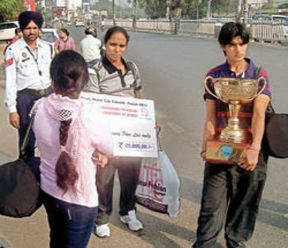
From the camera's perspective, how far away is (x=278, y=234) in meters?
3.42

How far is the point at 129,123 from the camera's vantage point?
306 cm

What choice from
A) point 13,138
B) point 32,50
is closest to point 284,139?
point 32,50

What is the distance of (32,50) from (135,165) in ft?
5.05

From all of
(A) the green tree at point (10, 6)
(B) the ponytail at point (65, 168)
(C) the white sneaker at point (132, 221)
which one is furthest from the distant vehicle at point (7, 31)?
(B) the ponytail at point (65, 168)

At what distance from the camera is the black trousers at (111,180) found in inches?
130

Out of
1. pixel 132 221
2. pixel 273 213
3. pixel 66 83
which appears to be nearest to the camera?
pixel 66 83

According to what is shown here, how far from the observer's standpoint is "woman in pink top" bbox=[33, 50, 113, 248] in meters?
1.92

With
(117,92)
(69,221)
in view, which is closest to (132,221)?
(117,92)

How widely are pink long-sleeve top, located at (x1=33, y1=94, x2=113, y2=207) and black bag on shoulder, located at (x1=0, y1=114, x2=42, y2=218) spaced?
0.08 meters

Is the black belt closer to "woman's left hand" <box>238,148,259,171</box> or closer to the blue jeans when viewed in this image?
the blue jeans

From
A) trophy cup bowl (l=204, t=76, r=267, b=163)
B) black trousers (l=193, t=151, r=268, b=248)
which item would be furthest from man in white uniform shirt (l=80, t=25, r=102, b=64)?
trophy cup bowl (l=204, t=76, r=267, b=163)

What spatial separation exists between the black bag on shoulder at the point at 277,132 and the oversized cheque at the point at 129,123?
0.89 metres

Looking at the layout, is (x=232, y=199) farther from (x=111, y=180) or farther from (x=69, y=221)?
(x=69, y=221)

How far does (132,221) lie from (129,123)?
953 mm
